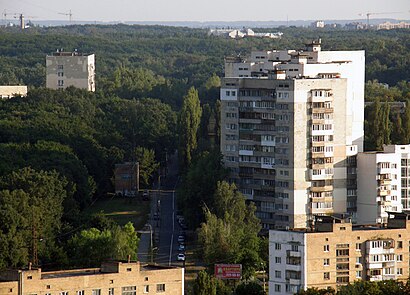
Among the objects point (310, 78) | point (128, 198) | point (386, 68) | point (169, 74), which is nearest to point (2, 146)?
point (128, 198)

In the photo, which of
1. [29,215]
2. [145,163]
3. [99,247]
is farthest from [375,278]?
[145,163]

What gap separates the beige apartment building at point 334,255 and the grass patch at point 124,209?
47.3 ft

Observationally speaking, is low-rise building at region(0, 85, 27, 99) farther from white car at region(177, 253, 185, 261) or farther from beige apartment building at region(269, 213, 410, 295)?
beige apartment building at region(269, 213, 410, 295)

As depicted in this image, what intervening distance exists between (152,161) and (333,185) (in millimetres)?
15536

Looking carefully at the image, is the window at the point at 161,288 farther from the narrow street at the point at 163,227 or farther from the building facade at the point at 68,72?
the building facade at the point at 68,72

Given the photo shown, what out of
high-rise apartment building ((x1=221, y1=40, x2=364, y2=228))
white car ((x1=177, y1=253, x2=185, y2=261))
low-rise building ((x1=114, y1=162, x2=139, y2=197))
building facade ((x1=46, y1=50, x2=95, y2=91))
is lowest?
white car ((x1=177, y1=253, x2=185, y2=261))

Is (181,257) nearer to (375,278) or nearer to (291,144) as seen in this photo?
(291,144)

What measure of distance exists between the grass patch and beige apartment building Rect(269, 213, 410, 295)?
47.3ft

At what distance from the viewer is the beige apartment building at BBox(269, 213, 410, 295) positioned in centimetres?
3812

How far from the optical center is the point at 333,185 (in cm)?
5066

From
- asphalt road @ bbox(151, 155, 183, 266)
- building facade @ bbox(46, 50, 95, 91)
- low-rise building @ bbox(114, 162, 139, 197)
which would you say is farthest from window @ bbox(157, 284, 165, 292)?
building facade @ bbox(46, 50, 95, 91)

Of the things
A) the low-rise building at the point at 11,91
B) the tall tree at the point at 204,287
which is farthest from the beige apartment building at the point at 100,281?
the low-rise building at the point at 11,91

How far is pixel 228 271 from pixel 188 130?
65.2ft

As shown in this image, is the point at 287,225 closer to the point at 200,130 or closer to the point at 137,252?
the point at 137,252
